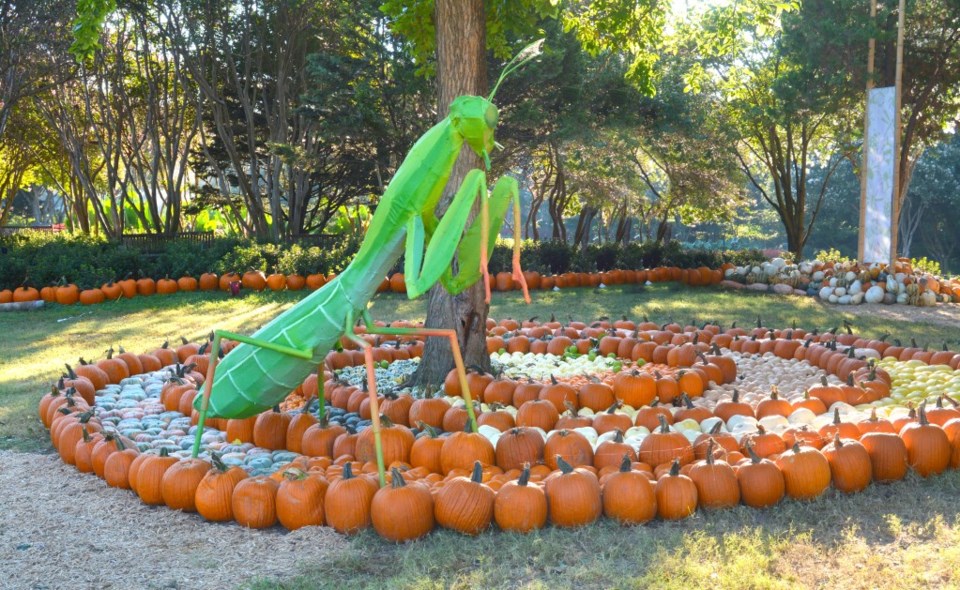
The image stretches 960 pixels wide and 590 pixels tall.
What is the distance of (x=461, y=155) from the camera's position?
24.8 feet

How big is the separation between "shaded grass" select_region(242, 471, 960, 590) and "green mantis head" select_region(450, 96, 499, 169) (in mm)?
2193

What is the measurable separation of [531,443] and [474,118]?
207 cm

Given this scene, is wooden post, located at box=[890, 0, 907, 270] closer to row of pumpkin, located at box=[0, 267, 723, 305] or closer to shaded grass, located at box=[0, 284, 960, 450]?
shaded grass, located at box=[0, 284, 960, 450]

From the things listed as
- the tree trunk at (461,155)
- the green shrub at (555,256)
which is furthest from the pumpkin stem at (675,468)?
the green shrub at (555,256)

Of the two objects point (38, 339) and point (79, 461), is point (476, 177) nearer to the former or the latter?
point (79, 461)

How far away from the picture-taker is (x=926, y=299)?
14.5 metres

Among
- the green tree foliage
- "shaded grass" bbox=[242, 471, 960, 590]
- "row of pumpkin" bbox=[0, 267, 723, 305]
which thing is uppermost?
the green tree foliage

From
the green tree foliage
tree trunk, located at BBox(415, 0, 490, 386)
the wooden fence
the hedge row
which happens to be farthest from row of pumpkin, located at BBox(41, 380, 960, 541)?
the wooden fence

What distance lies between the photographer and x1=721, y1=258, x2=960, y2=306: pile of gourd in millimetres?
14672

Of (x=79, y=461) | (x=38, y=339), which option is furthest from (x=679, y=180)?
(x=79, y=461)

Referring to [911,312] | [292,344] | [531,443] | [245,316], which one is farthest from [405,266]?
[911,312]

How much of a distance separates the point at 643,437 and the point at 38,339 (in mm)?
9604

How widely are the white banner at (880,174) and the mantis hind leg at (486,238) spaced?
1273cm

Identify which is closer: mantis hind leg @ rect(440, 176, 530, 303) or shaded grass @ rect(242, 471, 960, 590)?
shaded grass @ rect(242, 471, 960, 590)
